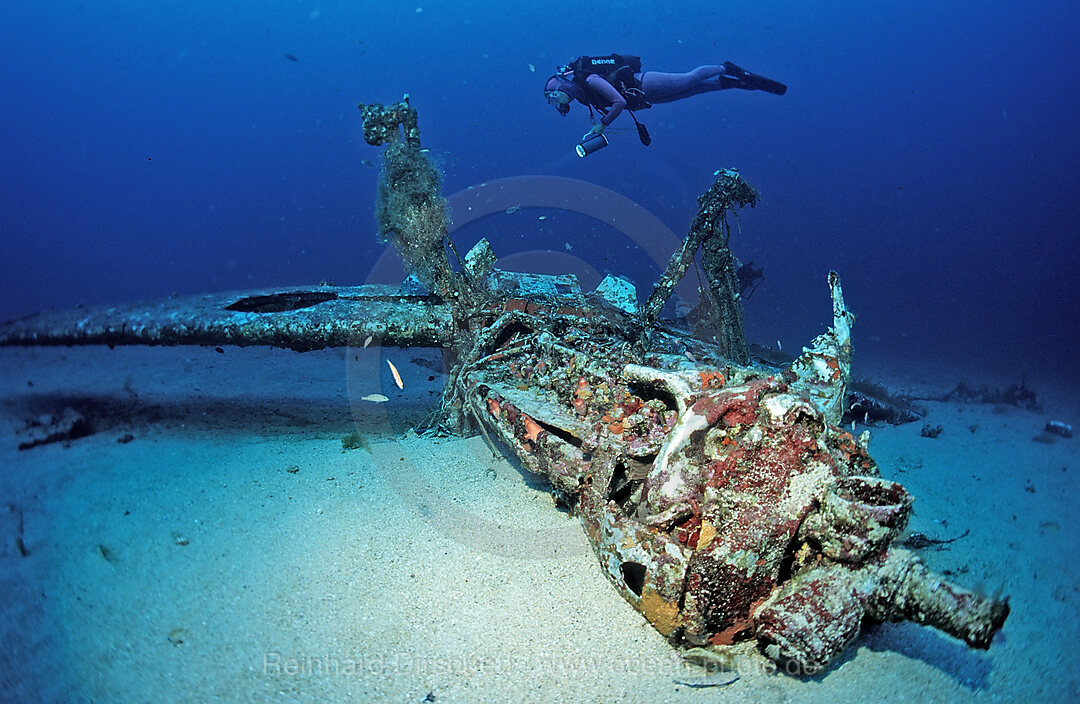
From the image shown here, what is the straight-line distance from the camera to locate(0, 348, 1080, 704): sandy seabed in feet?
6.47

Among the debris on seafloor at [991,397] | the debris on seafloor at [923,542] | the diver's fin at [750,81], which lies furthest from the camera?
the diver's fin at [750,81]

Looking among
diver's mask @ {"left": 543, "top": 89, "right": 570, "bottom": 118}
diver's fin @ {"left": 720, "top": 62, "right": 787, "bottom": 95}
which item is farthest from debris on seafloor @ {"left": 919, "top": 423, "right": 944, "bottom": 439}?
diver's fin @ {"left": 720, "top": 62, "right": 787, "bottom": 95}

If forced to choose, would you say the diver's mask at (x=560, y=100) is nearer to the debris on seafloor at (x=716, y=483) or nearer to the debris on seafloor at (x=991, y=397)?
the debris on seafloor at (x=716, y=483)

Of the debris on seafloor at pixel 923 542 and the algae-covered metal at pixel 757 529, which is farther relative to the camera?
the debris on seafloor at pixel 923 542

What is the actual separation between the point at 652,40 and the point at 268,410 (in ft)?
288

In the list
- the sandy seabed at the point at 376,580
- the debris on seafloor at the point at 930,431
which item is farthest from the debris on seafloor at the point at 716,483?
the debris on seafloor at the point at 930,431

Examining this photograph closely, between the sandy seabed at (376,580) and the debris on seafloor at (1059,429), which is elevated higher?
the debris on seafloor at (1059,429)

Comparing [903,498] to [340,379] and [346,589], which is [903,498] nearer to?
[346,589]

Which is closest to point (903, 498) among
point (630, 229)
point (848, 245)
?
point (630, 229)

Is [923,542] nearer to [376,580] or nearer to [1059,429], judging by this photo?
[376,580]

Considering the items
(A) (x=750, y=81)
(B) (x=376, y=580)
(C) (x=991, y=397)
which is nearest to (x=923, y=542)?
(B) (x=376, y=580)

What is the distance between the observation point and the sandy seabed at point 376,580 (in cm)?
197

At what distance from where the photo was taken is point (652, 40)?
247ft

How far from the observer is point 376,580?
2.57 meters
